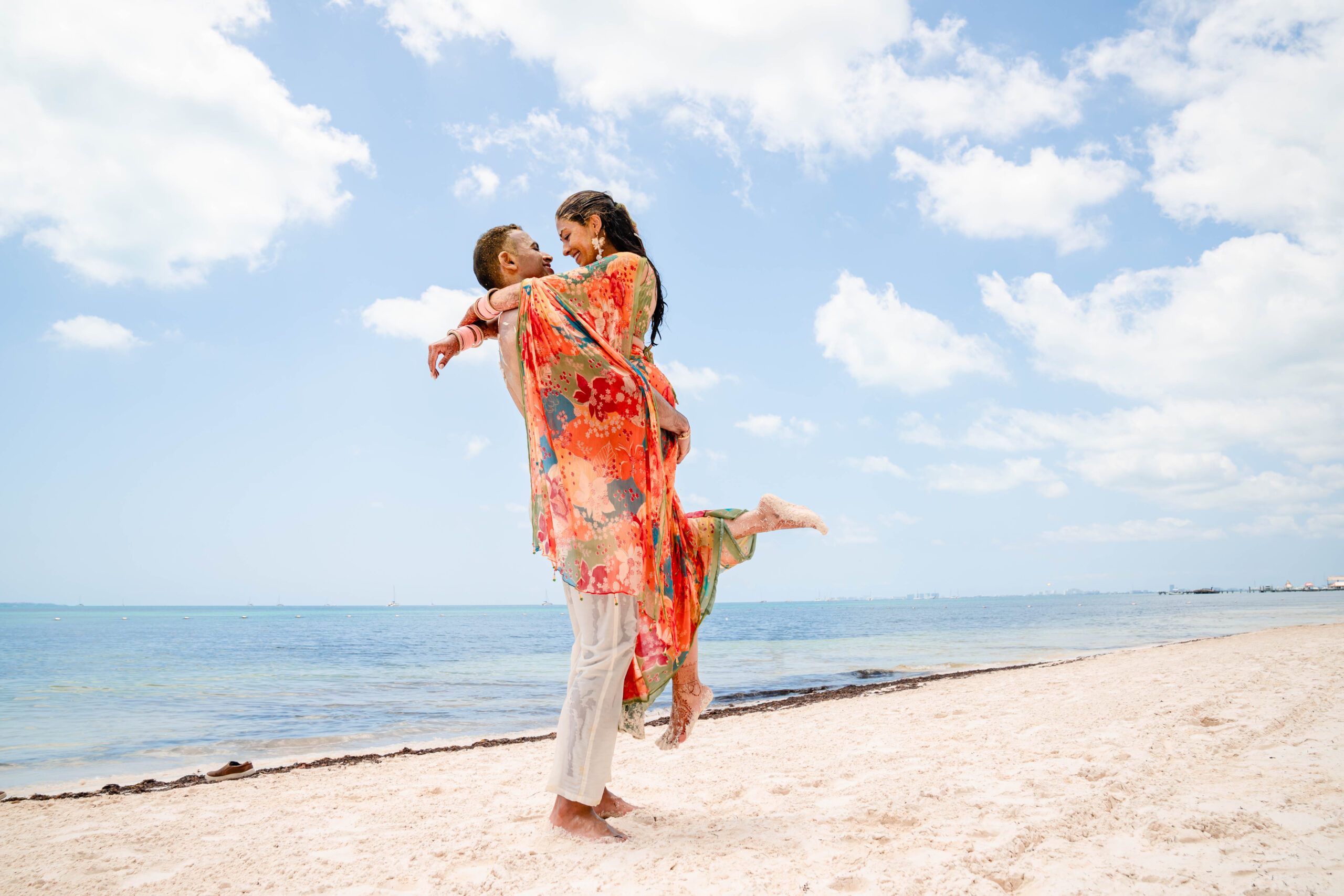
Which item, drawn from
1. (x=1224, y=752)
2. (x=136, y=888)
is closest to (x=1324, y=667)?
(x=1224, y=752)

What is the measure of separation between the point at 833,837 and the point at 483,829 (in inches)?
54.4

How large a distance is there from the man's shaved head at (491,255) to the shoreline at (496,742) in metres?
4.29

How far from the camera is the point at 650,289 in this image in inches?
105

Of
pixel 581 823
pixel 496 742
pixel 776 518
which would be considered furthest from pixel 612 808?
pixel 496 742

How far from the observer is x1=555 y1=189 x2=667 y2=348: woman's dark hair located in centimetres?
274

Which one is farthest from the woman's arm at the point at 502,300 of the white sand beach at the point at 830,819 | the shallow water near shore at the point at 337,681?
the shallow water near shore at the point at 337,681

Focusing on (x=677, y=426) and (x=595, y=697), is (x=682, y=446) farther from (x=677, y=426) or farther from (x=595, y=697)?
(x=595, y=697)

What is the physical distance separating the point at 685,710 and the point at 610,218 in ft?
6.31

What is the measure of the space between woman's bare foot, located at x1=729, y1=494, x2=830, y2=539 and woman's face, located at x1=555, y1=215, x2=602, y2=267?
114cm

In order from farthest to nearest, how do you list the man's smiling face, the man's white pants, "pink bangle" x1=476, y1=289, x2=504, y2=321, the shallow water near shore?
the shallow water near shore < the man's smiling face < "pink bangle" x1=476, y1=289, x2=504, y2=321 < the man's white pants

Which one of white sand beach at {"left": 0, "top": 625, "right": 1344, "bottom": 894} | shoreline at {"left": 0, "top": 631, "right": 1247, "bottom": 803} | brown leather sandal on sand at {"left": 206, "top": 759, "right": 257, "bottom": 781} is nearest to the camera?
white sand beach at {"left": 0, "top": 625, "right": 1344, "bottom": 894}

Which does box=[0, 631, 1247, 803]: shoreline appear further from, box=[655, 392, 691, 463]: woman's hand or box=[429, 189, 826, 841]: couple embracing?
box=[655, 392, 691, 463]: woman's hand

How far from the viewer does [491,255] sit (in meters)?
2.78

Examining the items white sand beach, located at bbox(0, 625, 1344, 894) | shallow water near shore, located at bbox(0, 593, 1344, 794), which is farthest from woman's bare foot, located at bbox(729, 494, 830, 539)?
shallow water near shore, located at bbox(0, 593, 1344, 794)
